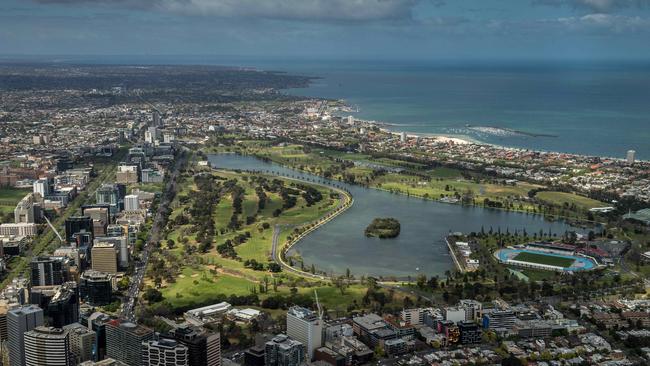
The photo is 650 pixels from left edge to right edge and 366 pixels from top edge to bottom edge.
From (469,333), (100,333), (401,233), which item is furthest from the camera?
(401,233)

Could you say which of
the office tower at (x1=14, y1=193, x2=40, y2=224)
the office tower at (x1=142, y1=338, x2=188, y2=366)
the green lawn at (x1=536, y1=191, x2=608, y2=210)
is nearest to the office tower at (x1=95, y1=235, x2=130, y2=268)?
the office tower at (x1=14, y1=193, x2=40, y2=224)

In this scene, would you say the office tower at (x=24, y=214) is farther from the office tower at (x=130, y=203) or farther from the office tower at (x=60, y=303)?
the office tower at (x=60, y=303)

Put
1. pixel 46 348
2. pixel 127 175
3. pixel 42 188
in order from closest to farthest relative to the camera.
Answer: pixel 46 348 → pixel 42 188 → pixel 127 175

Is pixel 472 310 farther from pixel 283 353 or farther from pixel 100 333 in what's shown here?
pixel 100 333

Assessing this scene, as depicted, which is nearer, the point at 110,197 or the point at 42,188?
the point at 110,197

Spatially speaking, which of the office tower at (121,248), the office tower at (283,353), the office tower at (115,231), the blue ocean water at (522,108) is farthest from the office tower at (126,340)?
the blue ocean water at (522,108)

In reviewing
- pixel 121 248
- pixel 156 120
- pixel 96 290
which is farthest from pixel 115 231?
pixel 156 120

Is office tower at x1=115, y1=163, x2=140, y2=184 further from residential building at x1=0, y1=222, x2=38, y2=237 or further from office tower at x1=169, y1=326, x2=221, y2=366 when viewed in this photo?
office tower at x1=169, y1=326, x2=221, y2=366
